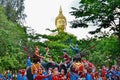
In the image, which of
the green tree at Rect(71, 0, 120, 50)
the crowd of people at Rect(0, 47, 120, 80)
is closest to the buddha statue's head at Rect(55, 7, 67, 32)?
the green tree at Rect(71, 0, 120, 50)

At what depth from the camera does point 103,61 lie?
39.1 m

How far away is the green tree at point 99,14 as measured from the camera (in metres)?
33.9

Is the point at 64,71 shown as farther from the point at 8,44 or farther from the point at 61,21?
the point at 61,21

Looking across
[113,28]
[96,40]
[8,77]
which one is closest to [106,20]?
[113,28]

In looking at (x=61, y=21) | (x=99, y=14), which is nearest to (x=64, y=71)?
(x=99, y=14)

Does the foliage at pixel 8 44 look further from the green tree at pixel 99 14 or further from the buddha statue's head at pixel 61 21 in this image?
the buddha statue's head at pixel 61 21

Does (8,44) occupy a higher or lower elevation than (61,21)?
lower

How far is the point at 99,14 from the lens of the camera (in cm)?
3441

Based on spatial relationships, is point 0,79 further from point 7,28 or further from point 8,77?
point 7,28

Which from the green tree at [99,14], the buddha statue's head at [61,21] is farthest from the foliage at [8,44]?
the buddha statue's head at [61,21]

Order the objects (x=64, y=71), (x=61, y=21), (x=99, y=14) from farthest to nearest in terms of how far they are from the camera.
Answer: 1. (x=61, y=21)
2. (x=99, y=14)
3. (x=64, y=71)

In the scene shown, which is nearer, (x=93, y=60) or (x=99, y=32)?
(x=99, y=32)

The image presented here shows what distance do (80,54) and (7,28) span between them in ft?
44.0

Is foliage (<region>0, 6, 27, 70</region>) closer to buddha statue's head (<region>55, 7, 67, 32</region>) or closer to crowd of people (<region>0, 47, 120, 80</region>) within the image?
crowd of people (<region>0, 47, 120, 80</region>)
